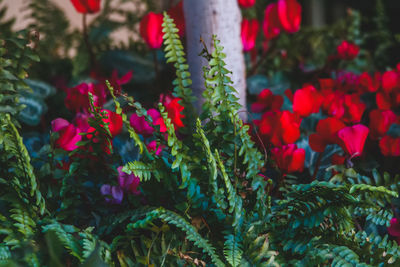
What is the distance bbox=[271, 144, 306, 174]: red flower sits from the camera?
0.85 meters

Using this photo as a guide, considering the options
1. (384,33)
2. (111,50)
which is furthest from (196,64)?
(384,33)

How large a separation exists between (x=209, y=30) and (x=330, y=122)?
482mm

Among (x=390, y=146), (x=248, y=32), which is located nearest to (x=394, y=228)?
(x=390, y=146)

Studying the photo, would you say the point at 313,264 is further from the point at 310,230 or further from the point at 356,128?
the point at 356,128

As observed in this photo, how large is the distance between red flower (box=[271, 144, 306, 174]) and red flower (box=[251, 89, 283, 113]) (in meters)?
0.25

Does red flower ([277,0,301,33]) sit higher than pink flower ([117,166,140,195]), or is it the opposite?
red flower ([277,0,301,33])

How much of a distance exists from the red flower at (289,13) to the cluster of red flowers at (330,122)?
1.05ft

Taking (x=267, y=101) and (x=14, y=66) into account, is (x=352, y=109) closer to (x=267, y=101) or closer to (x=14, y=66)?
(x=267, y=101)

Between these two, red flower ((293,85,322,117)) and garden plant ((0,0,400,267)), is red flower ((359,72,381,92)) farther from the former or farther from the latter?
red flower ((293,85,322,117))

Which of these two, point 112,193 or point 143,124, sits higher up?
point 143,124

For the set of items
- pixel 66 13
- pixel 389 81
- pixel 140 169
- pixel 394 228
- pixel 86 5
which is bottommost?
pixel 394 228

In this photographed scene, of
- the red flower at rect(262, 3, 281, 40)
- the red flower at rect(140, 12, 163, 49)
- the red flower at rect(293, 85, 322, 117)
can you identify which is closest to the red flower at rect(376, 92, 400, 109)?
the red flower at rect(293, 85, 322, 117)

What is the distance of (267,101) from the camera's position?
1.17 metres

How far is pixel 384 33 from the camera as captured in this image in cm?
190
